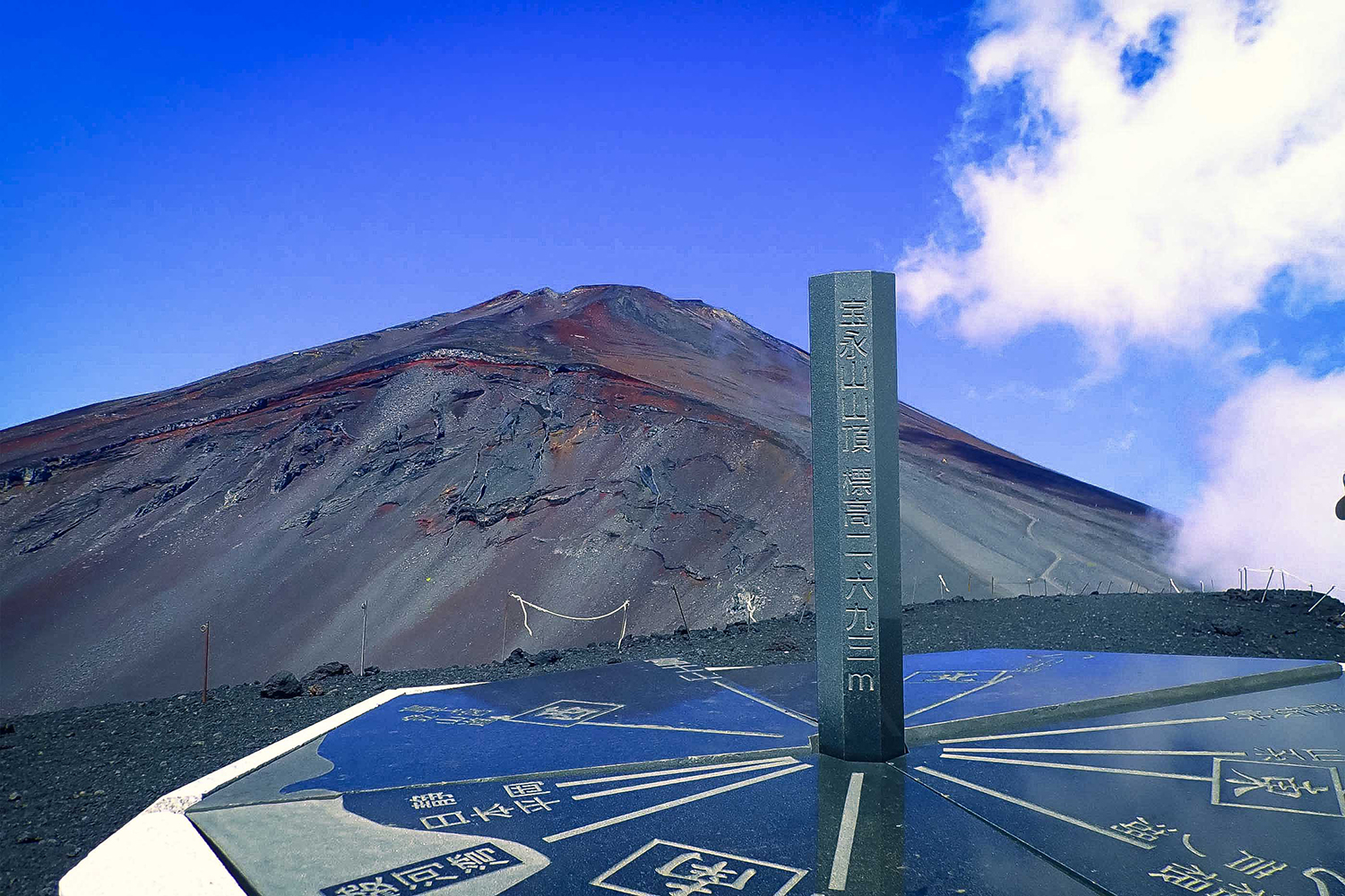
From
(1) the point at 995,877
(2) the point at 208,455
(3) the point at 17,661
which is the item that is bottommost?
(3) the point at 17,661

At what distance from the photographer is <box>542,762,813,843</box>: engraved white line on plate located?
16.1 feet

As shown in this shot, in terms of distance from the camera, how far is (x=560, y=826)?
5.00 metres

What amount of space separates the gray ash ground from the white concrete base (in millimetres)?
690

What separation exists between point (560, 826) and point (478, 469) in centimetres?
2932

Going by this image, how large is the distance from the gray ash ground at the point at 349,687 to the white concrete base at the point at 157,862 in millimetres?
690

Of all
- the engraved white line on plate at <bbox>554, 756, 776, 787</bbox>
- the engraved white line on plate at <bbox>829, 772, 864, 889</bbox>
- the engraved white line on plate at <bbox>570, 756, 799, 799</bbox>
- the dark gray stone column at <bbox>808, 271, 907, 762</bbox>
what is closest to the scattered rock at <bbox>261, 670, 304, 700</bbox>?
the engraved white line on plate at <bbox>554, 756, 776, 787</bbox>

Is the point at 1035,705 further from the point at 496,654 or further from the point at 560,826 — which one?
the point at 496,654

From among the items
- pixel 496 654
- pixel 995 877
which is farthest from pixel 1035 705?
pixel 496 654

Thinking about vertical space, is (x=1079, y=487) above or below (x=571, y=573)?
above

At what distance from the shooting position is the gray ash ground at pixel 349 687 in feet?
21.5

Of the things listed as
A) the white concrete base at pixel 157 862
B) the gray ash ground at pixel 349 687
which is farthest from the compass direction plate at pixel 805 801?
the gray ash ground at pixel 349 687

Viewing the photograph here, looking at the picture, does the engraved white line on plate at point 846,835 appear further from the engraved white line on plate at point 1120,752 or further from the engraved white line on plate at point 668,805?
the engraved white line on plate at point 1120,752

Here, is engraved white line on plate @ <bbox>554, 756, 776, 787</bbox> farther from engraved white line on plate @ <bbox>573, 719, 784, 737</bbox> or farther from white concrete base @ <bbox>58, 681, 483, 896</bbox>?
white concrete base @ <bbox>58, 681, 483, 896</bbox>

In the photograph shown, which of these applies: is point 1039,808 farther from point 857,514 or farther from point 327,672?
point 327,672
